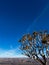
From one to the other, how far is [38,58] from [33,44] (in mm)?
2473

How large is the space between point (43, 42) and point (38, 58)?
2.79 meters

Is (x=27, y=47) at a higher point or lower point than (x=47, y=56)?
higher

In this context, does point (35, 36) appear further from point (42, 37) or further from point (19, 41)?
point (19, 41)

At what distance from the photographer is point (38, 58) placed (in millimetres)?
32125

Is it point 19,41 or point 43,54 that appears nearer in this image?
point 43,54

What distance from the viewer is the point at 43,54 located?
102 ft

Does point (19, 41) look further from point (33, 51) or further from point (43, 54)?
point (43, 54)

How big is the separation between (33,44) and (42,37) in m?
1.96

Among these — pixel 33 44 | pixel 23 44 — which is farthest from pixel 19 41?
pixel 33 44

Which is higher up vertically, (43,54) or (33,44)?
(33,44)

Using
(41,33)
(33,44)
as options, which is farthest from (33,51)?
(41,33)

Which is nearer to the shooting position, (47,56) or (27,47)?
(47,56)

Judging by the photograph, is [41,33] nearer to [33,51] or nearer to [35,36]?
[35,36]

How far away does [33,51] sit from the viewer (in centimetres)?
3281
